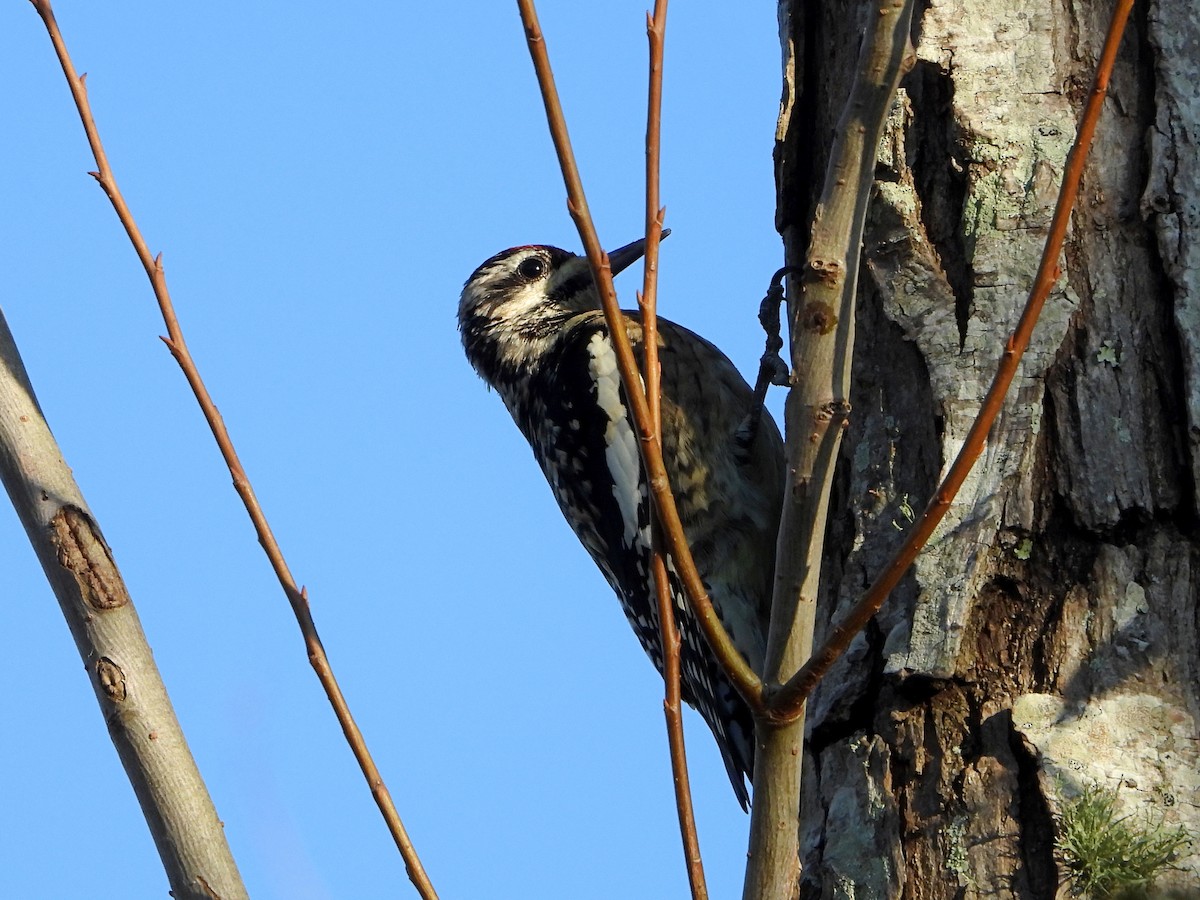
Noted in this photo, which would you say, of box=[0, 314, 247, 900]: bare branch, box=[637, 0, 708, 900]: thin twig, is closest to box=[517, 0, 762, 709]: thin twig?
box=[637, 0, 708, 900]: thin twig

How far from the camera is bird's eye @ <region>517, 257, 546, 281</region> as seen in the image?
540 cm

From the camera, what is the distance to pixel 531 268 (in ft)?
17.7

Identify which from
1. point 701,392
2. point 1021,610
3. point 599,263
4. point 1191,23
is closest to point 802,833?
point 1021,610

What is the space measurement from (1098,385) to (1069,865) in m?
0.75

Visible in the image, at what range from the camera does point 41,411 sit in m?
2.09

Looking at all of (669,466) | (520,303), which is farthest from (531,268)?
(669,466)

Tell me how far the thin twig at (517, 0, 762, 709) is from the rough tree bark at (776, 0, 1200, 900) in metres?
0.73

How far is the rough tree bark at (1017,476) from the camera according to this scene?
2.21 metres

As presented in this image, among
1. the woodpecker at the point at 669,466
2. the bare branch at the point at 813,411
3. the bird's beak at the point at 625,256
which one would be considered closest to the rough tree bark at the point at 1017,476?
the bare branch at the point at 813,411

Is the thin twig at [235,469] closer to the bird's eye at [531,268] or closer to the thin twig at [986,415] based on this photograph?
the thin twig at [986,415]

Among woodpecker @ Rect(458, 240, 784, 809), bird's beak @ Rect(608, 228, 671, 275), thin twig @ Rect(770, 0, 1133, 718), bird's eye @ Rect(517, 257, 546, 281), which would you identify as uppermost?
bird's eye @ Rect(517, 257, 546, 281)

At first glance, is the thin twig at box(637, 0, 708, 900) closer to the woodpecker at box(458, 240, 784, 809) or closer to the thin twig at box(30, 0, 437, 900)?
the thin twig at box(30, 0, 437, 900)

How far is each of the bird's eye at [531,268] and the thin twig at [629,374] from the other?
3.77 meters

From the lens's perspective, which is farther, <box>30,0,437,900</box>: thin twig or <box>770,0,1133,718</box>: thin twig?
<box>30,0,437,900</box>: thin twig
